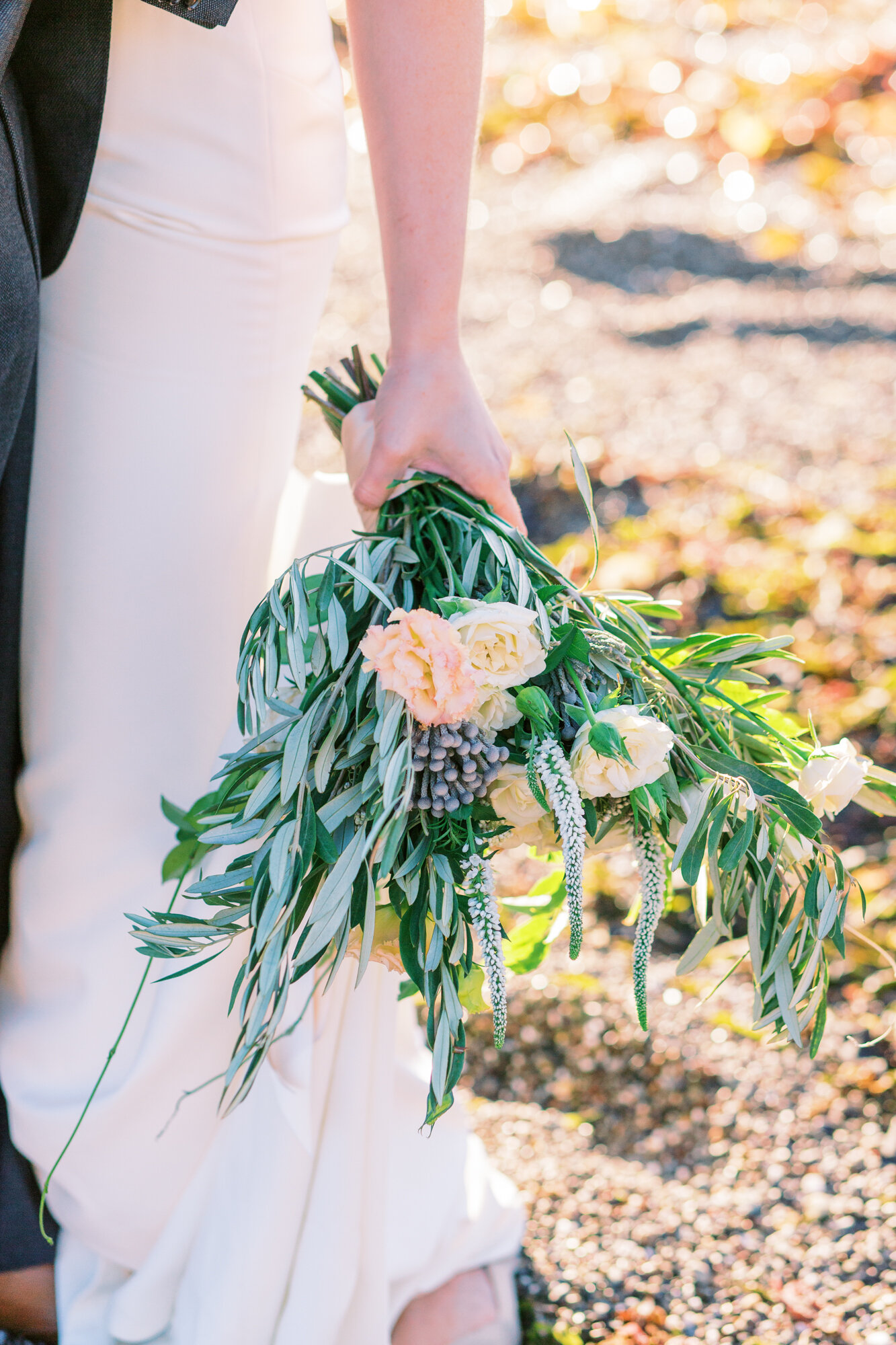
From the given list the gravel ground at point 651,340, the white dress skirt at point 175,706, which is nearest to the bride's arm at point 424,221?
the white dress skirt at point 175,706

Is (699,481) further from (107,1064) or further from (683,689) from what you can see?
(107,1064)

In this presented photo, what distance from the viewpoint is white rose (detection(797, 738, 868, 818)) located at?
0.94 metres

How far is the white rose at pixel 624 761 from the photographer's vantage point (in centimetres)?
83

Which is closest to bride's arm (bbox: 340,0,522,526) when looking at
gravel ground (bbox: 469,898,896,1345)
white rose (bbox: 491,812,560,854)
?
white rose (bbox: 491,812,560,854)

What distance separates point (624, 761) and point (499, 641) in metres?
0.13

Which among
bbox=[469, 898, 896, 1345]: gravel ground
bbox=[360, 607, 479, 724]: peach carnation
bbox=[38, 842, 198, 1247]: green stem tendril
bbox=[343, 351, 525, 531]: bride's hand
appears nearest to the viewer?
bbox=[360, 607, 479, 724]: peach carnation

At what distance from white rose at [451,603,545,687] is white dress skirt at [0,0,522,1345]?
0.43 metres

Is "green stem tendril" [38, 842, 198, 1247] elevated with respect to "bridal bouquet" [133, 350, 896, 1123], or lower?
lower

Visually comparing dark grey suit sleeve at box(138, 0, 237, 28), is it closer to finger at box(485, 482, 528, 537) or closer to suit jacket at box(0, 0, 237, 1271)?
suit jacket at box(0, 0, 237, 1271)

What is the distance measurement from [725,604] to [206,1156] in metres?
1.83

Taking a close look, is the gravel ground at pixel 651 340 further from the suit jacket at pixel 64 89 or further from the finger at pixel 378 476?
the suit jacket at pixel 64 89

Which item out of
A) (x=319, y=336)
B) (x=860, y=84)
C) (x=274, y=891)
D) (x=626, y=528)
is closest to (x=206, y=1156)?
(x=274, y=891)

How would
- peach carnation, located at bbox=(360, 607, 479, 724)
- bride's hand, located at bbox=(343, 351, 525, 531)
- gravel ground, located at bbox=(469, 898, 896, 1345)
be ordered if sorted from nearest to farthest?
peach carnation, located at bbox=(360, 607, 479, 724) → bride's hand, located at bbox=(343, 351, 525, 531) → gravel ground, located at bbox=(469, 898, 896, 1345)

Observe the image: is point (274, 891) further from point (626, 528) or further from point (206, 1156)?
point (626, 528)
